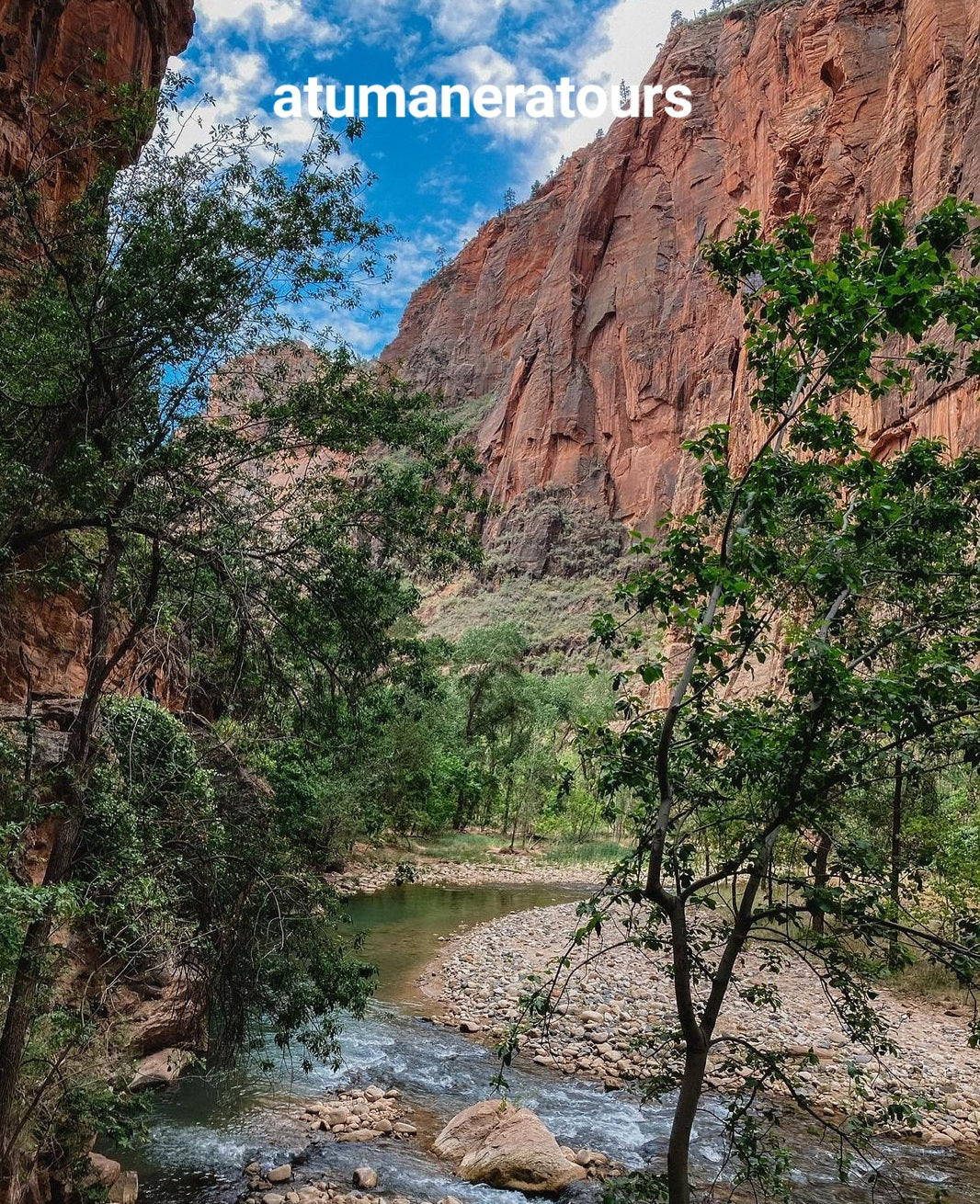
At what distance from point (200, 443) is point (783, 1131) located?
388 inches

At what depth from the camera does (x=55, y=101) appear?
10.1 metres

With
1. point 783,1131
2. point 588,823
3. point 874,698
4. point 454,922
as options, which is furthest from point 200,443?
point 588,823

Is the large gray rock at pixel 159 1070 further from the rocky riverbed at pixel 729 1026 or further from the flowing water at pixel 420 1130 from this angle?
the rocky riverbed at pixel 729 1026

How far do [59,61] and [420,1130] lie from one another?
52.6ft

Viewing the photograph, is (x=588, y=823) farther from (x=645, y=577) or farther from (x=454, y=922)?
(x=645, y=577)

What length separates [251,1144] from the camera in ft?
27.3

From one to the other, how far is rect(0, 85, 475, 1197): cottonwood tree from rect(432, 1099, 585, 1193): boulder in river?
2564 mm

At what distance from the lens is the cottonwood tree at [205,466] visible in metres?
6.09

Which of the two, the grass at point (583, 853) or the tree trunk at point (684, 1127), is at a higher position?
the tree trunk at point (684, 1127)

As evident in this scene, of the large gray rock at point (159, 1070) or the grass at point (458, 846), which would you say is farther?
the grass at point (458, 846)

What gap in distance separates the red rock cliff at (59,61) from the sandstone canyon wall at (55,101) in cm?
1

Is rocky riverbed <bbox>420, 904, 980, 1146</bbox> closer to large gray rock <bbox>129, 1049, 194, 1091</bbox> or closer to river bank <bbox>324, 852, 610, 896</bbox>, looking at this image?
large gray rock <bbox>129, 1049, 194, 1091</bbox>

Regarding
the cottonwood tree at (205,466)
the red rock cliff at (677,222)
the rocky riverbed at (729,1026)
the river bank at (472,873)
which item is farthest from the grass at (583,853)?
the red rock cliff at (677,222)

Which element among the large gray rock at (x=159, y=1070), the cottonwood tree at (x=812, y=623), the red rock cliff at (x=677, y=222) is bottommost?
the large gray rock at (x=159, y=1070)
